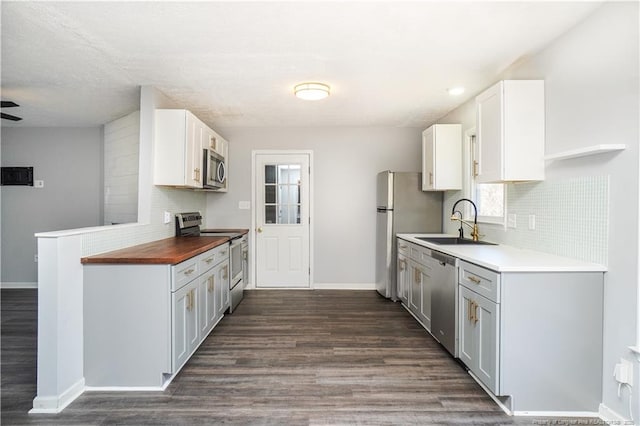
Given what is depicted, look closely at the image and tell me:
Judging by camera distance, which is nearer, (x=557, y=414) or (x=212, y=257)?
(x=557, y=414)

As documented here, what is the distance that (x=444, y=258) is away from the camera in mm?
2760

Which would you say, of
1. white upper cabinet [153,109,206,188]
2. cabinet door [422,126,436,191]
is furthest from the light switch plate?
cabinet door [422,126,436,191]

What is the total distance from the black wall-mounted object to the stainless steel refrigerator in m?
5.23

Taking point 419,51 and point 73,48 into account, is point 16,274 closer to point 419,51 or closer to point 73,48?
point 73,48

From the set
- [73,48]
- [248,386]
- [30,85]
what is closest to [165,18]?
[73,48]

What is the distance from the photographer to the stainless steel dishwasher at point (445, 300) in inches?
102

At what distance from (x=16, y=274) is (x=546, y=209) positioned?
669 cm

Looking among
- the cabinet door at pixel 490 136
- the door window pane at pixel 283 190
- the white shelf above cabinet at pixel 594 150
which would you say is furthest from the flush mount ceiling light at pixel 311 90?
the white shelf above cabinet at pixel 594 150

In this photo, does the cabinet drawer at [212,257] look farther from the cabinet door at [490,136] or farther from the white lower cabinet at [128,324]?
the cabinet door at [490,136]

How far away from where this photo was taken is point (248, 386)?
232 centimetres

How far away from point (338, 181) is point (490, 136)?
2.59 metres

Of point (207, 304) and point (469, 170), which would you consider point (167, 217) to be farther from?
point (469, 170)

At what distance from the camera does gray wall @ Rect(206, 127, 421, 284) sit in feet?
16.4

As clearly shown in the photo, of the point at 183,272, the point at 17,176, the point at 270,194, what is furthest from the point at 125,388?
the point at 17,176
